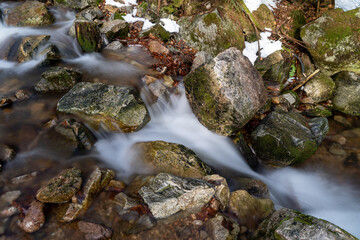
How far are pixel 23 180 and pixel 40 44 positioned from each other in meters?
4.63

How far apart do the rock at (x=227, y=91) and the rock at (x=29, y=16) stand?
6564 millimetres

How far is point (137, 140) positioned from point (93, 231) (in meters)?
2.24

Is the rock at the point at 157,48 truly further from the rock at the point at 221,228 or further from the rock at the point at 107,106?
the rock at the point at 221,228

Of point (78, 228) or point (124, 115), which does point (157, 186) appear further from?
point (124, 115)

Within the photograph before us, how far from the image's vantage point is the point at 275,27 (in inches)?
339

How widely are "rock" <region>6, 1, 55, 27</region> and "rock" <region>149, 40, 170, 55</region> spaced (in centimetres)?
419

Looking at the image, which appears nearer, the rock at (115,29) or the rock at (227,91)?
the rock at (227,91)

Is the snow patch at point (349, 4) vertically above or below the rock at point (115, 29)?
above

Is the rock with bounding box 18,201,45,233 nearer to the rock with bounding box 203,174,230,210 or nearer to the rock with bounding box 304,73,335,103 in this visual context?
the rock with bounding box 203,174,230,210

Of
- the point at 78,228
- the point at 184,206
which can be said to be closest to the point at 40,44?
the point at 78,228

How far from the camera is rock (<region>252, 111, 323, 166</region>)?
16.5ft

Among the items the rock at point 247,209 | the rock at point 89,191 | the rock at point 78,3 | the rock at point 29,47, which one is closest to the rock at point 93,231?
the rock at point 89,191

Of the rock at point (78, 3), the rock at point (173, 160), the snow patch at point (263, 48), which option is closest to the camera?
the rock at point (173, 160)

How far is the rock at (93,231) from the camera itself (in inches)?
113
